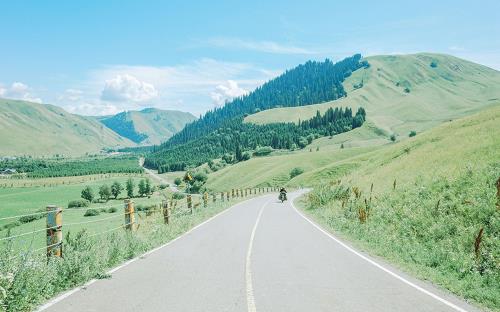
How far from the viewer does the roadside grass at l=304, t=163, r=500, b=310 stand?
9.93 metres

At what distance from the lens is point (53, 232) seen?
959 centimetres

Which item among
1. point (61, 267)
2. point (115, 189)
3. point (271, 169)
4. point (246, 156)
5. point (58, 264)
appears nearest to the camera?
point (61, 267)

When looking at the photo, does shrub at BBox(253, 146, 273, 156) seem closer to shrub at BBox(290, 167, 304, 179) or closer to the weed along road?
shrub at BBox(290, 167, 304, 179)

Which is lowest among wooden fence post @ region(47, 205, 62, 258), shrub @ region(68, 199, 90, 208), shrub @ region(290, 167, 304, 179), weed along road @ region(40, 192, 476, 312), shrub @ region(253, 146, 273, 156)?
shrub @ region(68, 199, 90, 208)

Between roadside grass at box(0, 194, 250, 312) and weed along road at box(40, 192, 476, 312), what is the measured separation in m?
0.36

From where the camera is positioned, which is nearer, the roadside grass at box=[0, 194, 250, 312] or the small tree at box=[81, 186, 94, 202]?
the roadside grass at box=[0, 194, 250, 312]

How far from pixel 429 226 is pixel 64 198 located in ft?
399

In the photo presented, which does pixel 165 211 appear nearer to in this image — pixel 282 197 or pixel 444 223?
pixel 444 223

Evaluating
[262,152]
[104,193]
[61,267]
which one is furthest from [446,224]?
[262,152]

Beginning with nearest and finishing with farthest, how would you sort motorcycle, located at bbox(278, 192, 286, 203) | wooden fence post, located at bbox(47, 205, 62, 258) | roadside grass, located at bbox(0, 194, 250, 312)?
roadside grass, located at bbox(0, 194, 250, 312) → wooden fence post, located at bbox(47, 205, 62, 258) → motorcycle, located at bbox(278, 192, 286, 203)

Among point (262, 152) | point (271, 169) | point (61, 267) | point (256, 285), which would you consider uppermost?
point (262, 152)

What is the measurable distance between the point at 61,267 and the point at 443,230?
1123 cm

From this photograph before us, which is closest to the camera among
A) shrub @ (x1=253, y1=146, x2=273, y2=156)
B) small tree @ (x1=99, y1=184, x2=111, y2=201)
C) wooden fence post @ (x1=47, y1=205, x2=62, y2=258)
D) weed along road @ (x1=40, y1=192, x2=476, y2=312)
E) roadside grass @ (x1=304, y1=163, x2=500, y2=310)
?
weed along road @ (x1=40, y1=192, x2=476, y2=312)

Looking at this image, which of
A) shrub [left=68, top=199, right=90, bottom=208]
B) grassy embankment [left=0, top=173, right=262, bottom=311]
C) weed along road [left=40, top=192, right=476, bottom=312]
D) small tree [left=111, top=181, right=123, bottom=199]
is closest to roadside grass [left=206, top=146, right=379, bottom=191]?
small tree [left=111, top=181, right=123, bottom=199]
